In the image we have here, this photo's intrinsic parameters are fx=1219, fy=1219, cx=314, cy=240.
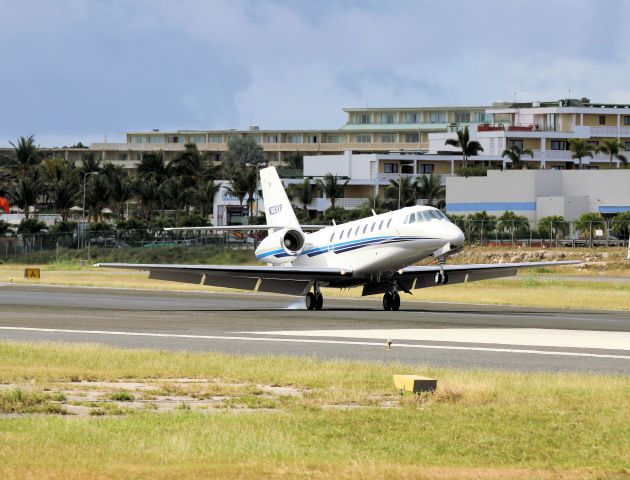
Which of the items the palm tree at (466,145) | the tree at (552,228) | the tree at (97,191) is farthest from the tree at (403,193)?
the tree at (552,228)

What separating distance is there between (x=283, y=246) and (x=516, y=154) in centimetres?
11584

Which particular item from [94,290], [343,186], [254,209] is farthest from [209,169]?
[94,290]

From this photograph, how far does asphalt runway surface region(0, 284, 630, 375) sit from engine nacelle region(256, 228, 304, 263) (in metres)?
2.02

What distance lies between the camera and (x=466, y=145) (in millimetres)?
160625

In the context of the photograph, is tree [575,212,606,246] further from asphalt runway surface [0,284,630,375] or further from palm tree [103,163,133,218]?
palm tree [103,163,133,218]

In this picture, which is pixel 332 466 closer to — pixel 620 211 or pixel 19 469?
pixel 19 469

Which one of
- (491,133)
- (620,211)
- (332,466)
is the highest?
(491,133)

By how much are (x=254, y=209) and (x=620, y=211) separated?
2401 inches

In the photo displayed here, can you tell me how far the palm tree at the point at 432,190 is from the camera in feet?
500

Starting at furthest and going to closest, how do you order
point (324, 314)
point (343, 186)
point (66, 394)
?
point (343, 186) < point (324, 314) < point (66, 394)

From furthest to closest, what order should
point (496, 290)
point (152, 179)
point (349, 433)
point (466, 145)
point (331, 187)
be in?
point (152, 179), point (466, 145), point (331, 187), point (496, 290), point (349, 433)

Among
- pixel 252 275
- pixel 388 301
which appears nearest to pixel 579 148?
pixel 388 301

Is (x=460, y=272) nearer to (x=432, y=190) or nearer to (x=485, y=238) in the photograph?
(x=485, y=238)

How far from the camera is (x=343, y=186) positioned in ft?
520
